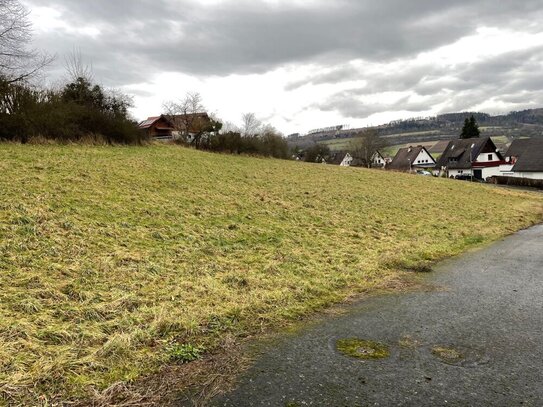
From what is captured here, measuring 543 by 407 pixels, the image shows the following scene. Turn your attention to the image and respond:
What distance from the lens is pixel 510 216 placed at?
1695cm

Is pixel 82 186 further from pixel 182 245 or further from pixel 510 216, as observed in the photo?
pixel 510 216

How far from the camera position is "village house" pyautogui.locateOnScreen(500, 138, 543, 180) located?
180 feet

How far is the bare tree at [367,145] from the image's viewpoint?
74188mm

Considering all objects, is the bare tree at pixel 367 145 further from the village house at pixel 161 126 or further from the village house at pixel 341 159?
the village house at pixel 161 126

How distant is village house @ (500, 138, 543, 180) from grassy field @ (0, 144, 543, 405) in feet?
155

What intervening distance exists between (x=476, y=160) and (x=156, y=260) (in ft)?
224

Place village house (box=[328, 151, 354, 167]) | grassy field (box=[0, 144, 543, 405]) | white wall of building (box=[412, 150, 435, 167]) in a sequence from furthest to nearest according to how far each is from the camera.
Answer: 1. village house (box=[328, 151, 354, 167])
2. white wall of building (box=[412, 150, 435, 167])
3. grassy field (box=[0, 144, 543, 405])

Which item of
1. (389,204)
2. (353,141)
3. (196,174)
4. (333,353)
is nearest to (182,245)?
(333,353)

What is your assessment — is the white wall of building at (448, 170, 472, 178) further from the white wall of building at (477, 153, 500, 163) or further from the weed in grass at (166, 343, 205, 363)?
the weed in grass at (166, 343, 205, 363)

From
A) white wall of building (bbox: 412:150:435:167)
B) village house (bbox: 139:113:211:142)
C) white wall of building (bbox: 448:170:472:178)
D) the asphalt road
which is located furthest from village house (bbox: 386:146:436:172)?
the asphalt road

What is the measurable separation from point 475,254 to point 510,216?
8907 mm

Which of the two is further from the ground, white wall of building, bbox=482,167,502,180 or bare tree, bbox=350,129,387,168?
bare tree, bbox=350,129,387,168

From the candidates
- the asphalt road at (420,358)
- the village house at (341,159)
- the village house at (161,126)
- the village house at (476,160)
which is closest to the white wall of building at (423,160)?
the village house at (341,159)

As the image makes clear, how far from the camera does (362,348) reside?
4.36 metres
